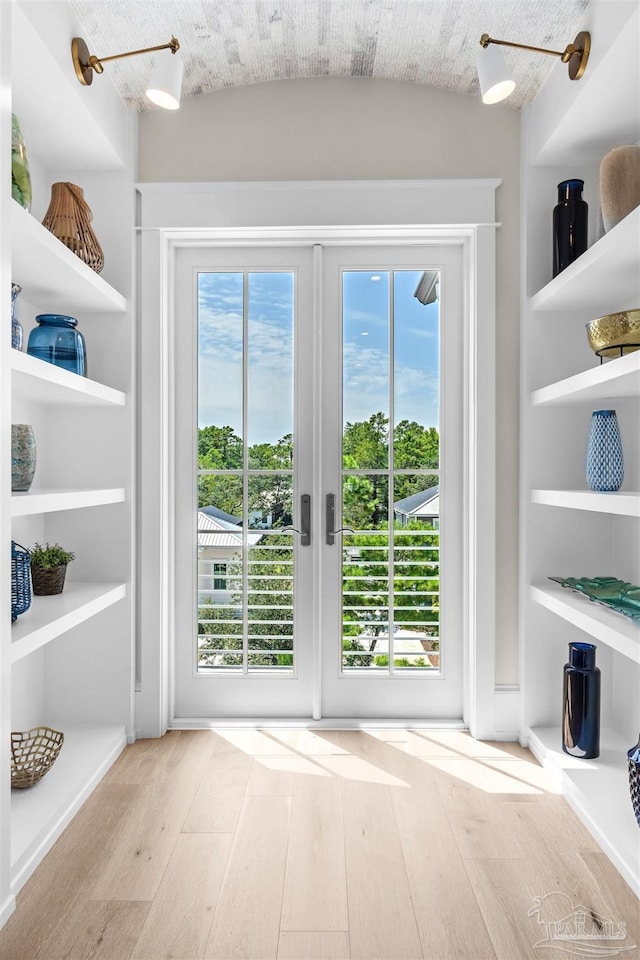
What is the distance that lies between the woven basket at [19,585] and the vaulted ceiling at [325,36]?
1671mm

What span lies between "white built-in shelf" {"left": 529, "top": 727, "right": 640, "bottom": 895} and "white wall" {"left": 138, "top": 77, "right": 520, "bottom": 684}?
A: 68cm

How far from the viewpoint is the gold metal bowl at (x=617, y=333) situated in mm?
1926

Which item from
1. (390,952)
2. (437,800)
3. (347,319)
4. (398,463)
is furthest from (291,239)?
(390,952)

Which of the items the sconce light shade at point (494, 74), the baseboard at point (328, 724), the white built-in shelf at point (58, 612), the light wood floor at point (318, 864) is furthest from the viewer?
the baseboard at point (328, 724)

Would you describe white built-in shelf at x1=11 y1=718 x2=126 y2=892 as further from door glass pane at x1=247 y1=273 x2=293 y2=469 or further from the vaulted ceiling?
the vaulted ceiling

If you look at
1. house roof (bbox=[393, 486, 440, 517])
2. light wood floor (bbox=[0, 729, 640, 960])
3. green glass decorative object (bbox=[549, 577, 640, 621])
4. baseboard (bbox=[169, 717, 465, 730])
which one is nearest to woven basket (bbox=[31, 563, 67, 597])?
light wood floor (bbox=[0, 729, 640, 960])

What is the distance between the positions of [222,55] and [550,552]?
2314 mm

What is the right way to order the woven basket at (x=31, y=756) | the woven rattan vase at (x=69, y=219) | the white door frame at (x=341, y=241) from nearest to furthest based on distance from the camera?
the woven basket at (x=31, y=756), the woven rattan vase at (x=69, y=219), the white door frame at (x=341, y=241)

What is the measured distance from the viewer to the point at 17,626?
1.87 meters

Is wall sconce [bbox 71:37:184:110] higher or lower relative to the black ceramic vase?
higher

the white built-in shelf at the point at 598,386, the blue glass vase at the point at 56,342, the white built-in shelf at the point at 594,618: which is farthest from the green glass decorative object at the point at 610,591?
the blue glass vase at the point at 56,342

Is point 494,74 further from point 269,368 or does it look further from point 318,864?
point 318,864

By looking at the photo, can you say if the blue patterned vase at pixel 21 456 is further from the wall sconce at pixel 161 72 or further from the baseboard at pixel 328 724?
the baseboard at pixel 328 724

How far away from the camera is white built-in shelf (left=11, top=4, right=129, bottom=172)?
1.87 metres
